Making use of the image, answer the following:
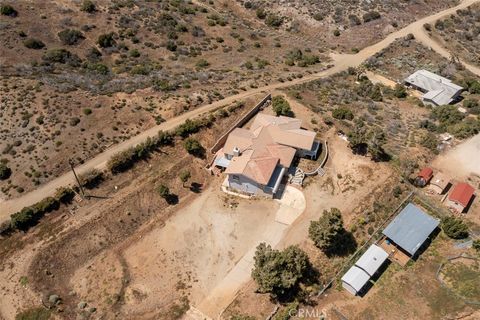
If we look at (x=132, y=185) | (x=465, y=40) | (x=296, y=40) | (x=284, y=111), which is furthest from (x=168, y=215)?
(x=465, y=40)

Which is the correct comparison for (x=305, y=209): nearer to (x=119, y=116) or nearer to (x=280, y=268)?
(x=280, y=268)

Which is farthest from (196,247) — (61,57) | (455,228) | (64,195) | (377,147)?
(61,57)

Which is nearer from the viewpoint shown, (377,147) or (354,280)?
(354,280)

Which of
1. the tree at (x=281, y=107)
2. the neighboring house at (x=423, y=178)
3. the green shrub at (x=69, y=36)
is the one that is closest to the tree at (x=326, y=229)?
the neighboring house at (x=423, y=178)

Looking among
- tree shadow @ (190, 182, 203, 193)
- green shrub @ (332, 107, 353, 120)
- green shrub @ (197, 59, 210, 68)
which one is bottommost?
tree shadow @ (190, 182, 203, 193)

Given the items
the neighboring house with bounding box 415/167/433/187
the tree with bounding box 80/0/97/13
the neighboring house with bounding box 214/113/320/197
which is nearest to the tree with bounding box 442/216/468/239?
the neighboring house with bounding box 415/167/433/187

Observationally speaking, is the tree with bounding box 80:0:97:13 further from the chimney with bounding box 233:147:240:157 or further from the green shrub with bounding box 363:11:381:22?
the green shrub with bounding box 363:11:381:22

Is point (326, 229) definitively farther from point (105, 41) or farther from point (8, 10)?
point (8, 10)
